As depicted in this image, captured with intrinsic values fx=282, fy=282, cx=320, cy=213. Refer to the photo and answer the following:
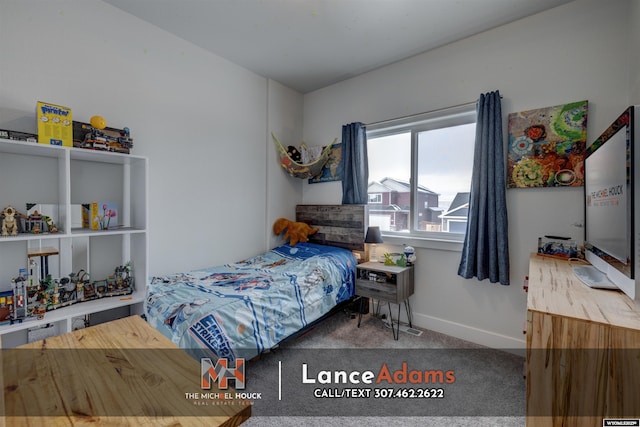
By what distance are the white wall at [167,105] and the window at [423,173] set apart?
1.19 m

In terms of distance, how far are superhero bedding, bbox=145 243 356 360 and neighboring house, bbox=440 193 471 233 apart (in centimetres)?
96

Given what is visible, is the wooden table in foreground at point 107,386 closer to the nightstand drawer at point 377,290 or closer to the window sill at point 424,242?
the nightstand drawer at point 377,290

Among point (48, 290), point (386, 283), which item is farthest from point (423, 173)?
point (48, 290)

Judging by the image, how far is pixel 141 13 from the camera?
7.09ft

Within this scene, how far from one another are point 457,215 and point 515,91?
1072 mm

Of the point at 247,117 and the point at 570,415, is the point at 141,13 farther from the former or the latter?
the point at 570,415

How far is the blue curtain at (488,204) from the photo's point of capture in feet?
7.11

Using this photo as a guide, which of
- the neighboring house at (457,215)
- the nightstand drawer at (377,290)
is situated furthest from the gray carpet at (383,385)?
the neighboring house at (457,215)

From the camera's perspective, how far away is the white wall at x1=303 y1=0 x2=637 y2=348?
1891 millimetres

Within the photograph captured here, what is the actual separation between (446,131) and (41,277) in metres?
3.23

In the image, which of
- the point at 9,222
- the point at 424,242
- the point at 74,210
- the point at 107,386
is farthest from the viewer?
the point at 424,242

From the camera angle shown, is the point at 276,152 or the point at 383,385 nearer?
the point at 383,385

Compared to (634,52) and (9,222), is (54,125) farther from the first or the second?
(634,52)

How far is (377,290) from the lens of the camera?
251 cm
